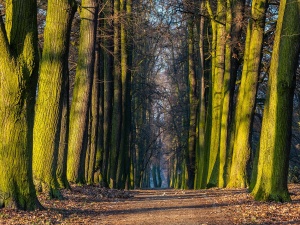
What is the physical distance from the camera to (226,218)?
11500mm

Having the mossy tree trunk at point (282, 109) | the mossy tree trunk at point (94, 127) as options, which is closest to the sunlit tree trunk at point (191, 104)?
the mossy tree trunk at point (94, 127)

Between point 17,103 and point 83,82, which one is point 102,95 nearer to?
point 83,82

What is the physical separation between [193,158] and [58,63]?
2201 cm

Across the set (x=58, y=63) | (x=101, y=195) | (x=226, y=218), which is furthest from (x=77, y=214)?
(x=101, y=195)

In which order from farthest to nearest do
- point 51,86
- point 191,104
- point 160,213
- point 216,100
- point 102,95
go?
point 191,104 → point 102,95 → point 216,100 → point 51,86 → point 160,213

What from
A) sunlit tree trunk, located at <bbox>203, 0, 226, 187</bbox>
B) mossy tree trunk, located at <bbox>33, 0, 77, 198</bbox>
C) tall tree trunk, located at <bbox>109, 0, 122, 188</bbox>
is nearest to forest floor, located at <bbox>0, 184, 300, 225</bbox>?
mossy tree trunk, located at <bbox>33, 0, 77, 198</bbox>

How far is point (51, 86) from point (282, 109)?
18.1ft

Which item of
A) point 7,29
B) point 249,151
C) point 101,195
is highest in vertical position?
point 7,29

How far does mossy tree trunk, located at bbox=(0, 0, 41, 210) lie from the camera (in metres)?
11.4

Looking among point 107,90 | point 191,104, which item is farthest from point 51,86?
point 191,104

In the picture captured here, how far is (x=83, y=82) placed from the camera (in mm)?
18516

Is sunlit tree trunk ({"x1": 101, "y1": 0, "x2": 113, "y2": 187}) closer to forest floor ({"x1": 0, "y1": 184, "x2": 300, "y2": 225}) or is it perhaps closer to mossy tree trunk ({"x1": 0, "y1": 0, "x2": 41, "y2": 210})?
forest floor ({"x1": 0, "y1": 184, "x2": 300, "y2": 225})

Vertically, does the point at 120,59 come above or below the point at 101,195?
above

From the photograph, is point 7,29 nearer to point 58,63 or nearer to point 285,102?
point 58,63
